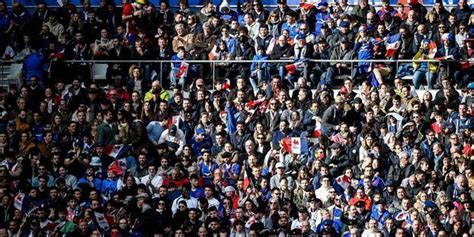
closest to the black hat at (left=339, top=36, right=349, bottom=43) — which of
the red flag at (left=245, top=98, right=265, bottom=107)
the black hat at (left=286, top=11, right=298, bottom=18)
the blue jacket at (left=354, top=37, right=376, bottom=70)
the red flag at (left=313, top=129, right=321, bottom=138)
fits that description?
the blue jacket at (left=354, top=37, right=376, bottom=70)

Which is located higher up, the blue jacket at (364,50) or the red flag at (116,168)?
the blue jacket at (364,50)

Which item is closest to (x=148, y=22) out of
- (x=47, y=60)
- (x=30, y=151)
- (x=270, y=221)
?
(x=47, y=60)

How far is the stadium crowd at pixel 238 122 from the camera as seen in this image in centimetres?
2961

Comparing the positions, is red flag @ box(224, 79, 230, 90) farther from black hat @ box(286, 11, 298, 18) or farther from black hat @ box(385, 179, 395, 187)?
black hat @ box(385, 179, 395, 187)

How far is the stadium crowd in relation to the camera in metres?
29.6

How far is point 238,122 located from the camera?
31.9 metres

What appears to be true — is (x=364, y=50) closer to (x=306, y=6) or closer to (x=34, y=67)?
(x=306, y=6)

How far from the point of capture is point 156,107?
107ft

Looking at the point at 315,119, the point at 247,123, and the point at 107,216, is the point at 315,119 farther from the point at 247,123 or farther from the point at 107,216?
the point at 107,216

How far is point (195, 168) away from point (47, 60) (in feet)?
14.9

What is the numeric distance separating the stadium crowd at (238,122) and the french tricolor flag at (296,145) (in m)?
0.02

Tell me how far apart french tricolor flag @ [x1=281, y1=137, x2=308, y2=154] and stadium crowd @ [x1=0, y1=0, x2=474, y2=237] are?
0.02 m

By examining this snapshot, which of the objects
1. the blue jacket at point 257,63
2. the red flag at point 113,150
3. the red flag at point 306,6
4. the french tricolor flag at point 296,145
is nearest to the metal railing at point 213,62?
the blue jacket at point 257,63

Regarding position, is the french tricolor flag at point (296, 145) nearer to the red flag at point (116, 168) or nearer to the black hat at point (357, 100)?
the black hat at point (357, 100)
